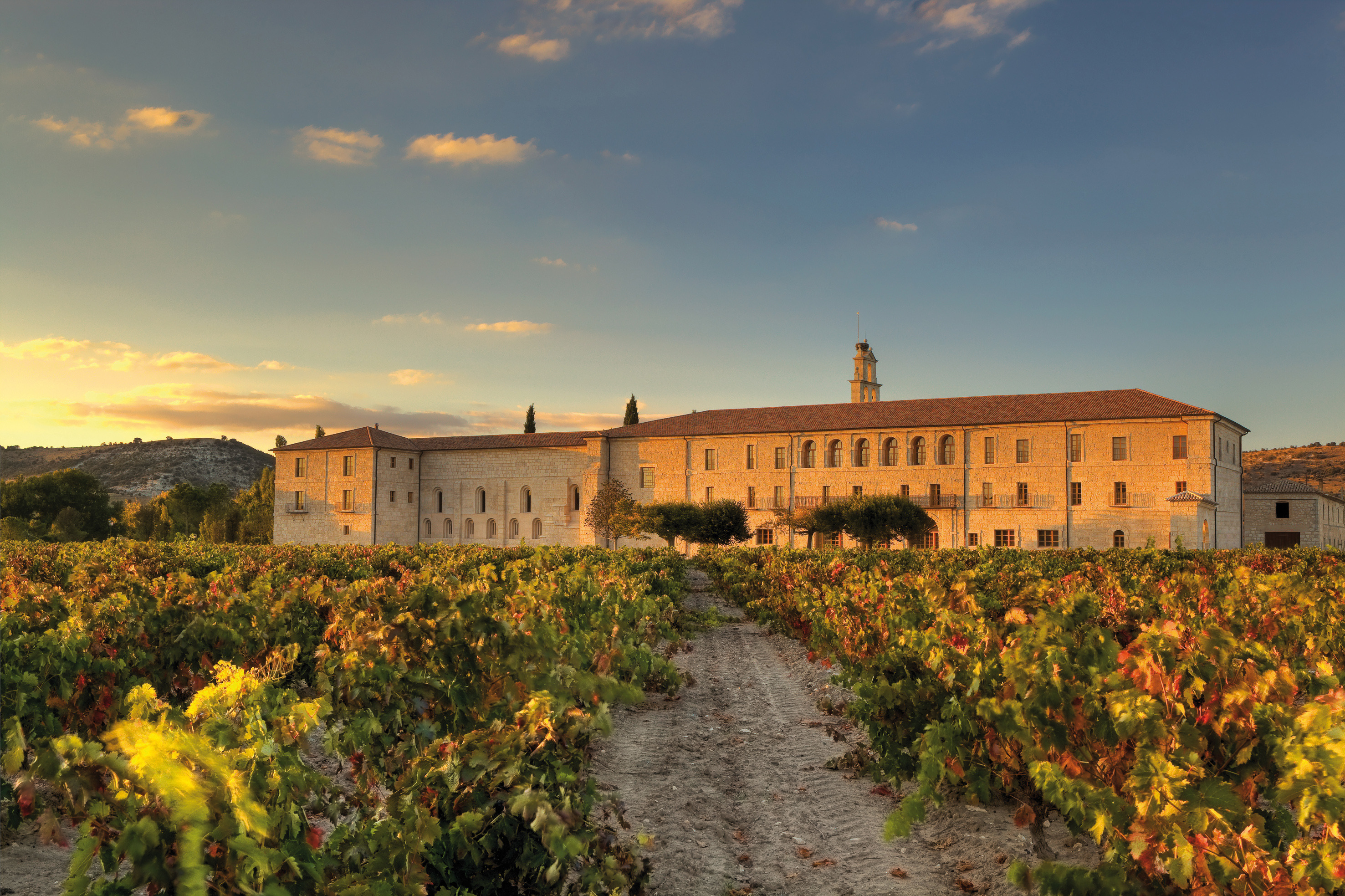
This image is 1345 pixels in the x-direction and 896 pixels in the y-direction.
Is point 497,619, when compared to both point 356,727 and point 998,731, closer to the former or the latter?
point 356,727

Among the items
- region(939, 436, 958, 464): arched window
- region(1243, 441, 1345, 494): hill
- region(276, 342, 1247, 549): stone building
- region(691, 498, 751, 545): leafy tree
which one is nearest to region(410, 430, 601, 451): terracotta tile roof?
region(276, 342, 1247, 549): stone building

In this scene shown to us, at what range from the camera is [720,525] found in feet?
153

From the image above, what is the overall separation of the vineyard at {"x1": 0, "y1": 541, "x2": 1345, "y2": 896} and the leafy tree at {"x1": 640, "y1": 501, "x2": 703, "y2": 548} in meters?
37.5

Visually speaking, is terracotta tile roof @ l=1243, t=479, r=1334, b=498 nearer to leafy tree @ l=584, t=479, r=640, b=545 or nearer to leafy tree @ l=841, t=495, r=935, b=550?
leafy tree @ l=841, t=495, r=935, b=550

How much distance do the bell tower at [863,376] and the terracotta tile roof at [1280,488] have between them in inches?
1058

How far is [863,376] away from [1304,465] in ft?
166

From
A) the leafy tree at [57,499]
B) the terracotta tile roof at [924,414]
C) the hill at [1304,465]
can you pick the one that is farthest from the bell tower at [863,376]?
the leafy tree at [57,499]

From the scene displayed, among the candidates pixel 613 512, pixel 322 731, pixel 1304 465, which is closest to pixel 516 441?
pixel 613 512

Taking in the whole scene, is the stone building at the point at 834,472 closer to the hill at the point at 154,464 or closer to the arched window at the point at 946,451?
the arched window at the point at 946,451

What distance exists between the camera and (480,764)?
315 cm

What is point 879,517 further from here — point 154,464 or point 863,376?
point 154,464

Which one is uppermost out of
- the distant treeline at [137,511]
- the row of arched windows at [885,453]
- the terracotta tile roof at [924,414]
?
the terracotta tile roof at [924,414]

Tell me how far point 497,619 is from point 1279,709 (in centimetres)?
357

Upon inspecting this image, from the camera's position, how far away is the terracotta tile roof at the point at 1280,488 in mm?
54688
